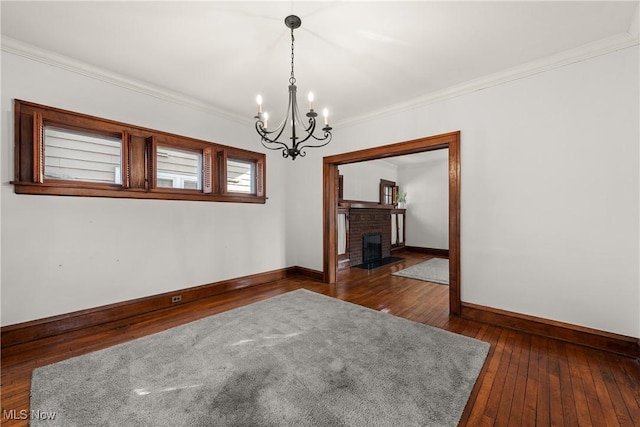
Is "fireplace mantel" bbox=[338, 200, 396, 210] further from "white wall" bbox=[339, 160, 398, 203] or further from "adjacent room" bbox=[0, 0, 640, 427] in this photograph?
"adjacent room" bbox=[0, 0, 640, 427]

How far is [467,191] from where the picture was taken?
121 inches

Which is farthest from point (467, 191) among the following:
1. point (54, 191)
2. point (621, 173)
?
point (54, 191)

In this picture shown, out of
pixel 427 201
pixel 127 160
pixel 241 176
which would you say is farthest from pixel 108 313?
pixel 427 201

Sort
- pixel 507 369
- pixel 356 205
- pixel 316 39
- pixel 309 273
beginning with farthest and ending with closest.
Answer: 1. pixel 356 205
2. pixel 309 273
3. pixel 316 39
4. pixel 507 369

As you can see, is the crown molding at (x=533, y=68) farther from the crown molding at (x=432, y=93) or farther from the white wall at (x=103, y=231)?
the white wall at (x=103, y=231)

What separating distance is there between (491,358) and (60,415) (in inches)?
120

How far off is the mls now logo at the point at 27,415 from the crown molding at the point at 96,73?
2953mm

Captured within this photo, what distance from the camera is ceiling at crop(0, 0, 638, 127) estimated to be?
6.48ft

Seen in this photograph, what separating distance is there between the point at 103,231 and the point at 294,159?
229 centimetres

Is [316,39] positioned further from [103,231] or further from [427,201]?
[427,201]

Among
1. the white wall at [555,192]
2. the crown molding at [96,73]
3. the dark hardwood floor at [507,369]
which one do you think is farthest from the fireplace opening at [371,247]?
the crown molding at [96,73]

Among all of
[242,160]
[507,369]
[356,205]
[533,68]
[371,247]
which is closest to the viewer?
[507,369]

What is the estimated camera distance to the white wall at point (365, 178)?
629 cm

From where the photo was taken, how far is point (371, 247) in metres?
6.57
